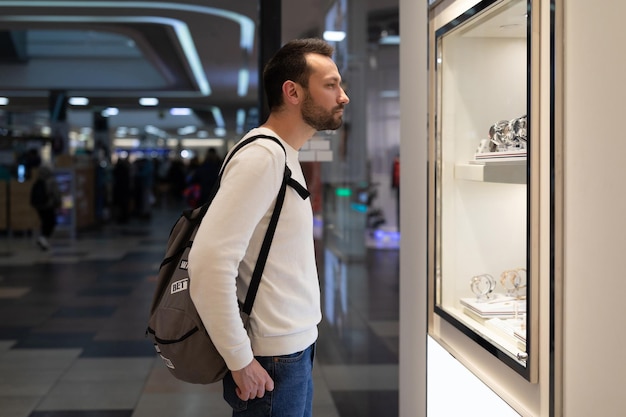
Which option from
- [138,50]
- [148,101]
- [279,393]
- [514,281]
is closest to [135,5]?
[138,50]

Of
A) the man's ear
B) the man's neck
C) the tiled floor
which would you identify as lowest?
the tiled floor

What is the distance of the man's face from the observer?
7.20 ft

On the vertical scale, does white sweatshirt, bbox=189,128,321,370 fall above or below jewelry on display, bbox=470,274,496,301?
above

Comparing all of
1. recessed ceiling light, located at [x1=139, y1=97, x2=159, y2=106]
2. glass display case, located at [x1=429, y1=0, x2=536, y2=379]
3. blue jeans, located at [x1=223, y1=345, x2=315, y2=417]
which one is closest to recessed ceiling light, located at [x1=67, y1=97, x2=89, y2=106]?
recessed ceiling light, located at [x1=139, y1=97, x2=159, y2=106]

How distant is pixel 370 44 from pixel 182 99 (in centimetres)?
1182

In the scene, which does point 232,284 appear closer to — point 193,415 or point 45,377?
point 193,415

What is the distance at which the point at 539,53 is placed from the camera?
211cm

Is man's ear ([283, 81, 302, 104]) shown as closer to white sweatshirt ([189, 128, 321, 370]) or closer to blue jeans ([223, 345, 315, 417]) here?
white sweatshirt ([189, 128, 321, 370])

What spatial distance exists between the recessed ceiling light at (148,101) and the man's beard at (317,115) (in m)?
22.3

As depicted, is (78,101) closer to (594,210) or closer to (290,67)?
(290,67)

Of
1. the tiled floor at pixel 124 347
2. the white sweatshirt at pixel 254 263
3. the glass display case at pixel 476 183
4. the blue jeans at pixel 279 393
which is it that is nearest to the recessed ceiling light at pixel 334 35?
the tiled floor at pixel 124 347

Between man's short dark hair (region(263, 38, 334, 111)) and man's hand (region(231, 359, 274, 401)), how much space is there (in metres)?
0.73

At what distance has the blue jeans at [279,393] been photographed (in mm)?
2115

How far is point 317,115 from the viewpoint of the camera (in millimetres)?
2199
